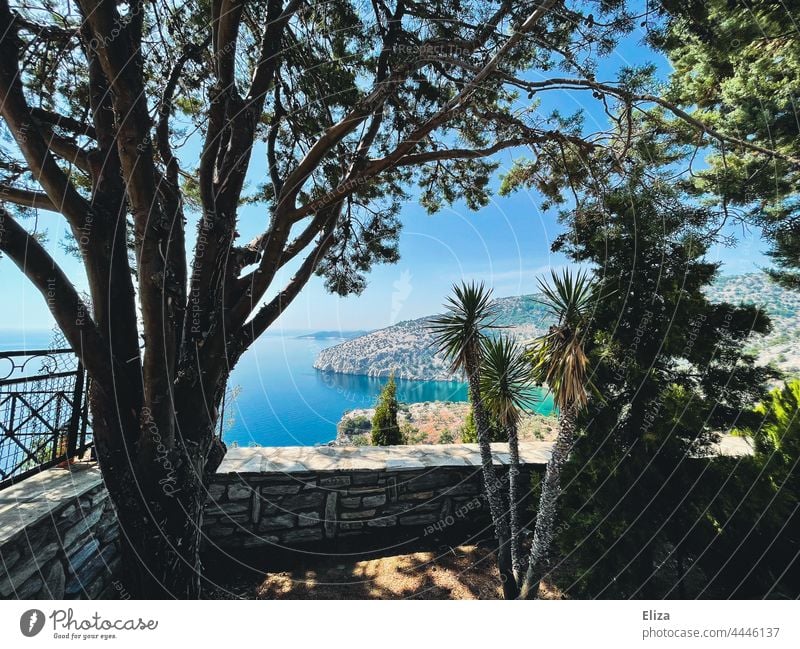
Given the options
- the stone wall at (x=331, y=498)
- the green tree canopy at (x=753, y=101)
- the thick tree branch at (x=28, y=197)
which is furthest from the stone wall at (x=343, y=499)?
the green tree canopy at (x=753, y=101)

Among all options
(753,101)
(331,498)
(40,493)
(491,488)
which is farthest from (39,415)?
(753,101)

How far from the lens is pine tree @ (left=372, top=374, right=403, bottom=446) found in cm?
518

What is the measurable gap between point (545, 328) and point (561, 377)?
46 centimetres

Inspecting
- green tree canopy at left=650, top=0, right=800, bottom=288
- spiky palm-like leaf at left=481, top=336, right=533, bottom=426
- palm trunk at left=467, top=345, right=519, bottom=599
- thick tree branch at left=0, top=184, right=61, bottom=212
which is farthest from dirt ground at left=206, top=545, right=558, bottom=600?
green tree canopy at left=650, top=0, right=800, bottom=288

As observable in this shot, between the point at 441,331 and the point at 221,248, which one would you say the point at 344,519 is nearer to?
the point at 441,331

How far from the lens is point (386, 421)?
17.3ft

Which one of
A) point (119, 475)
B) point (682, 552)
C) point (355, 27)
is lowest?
point (682, 552)

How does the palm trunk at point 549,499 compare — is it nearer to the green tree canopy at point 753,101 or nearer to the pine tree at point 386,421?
the green tree canopy at point 753,101

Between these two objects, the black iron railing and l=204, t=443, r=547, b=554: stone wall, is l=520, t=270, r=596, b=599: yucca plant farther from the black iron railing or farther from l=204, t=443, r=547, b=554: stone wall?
the black iron railing
